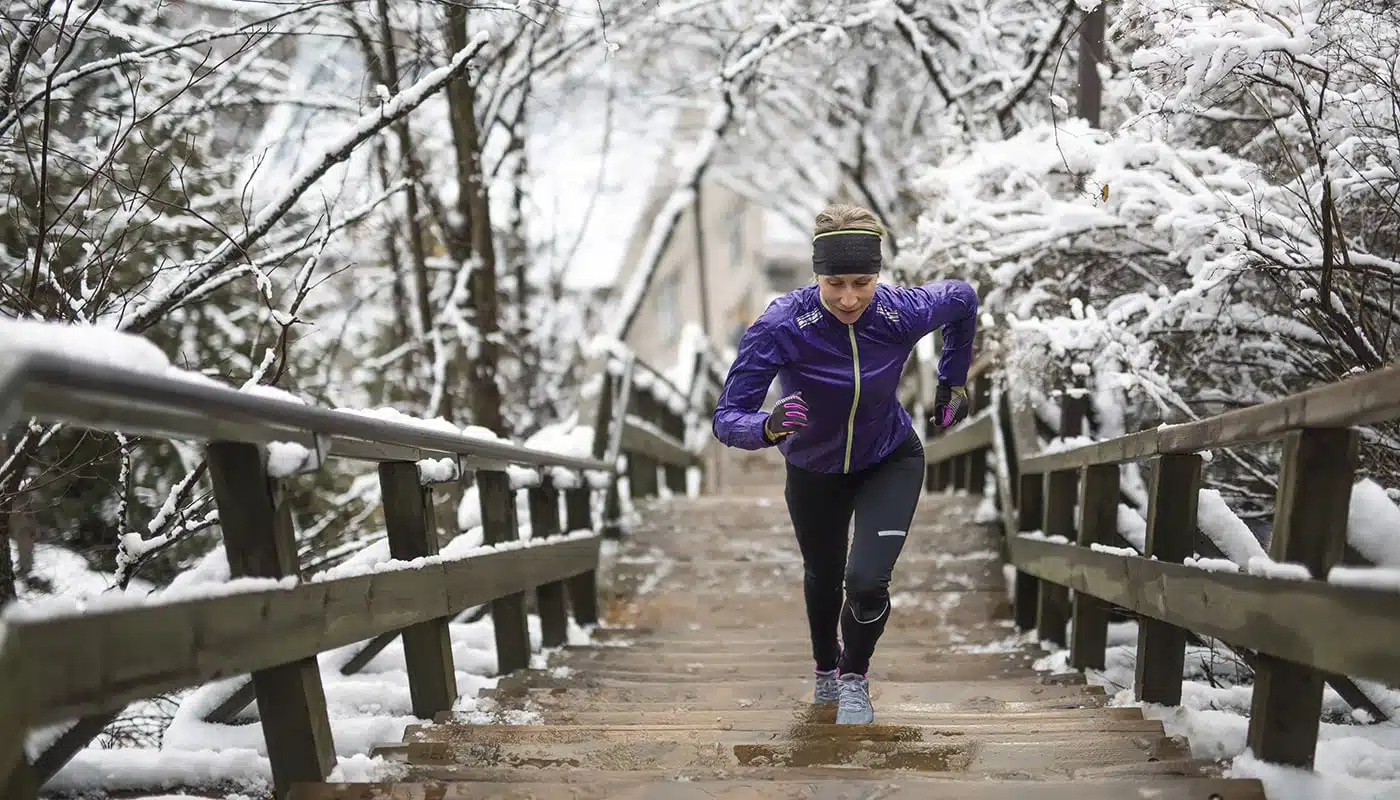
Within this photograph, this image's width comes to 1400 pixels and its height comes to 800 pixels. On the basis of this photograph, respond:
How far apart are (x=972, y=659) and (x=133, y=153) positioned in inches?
218

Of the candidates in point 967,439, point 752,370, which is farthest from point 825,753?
point 967,439

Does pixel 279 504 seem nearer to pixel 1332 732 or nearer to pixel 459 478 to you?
pixel 459 478

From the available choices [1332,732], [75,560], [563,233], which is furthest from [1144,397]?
[563,233]

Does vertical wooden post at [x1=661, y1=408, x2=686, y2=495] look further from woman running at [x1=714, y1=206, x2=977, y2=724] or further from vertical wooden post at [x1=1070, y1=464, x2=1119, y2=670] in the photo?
woman running at [x1=714, y1=206, x2=977, y2=724]

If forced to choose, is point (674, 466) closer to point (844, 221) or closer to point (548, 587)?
point (548, 587)

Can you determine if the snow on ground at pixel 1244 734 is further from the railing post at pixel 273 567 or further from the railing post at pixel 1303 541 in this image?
the railing post at pixel 273 567

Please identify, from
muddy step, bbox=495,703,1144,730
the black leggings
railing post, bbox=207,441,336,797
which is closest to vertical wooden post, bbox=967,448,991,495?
the black leggings

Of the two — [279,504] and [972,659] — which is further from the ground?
[279,504]

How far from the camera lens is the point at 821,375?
3.51 m

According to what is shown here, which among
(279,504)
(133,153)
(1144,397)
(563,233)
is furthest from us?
(563,233)

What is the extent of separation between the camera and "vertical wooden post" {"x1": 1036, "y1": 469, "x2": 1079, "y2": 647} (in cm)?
479

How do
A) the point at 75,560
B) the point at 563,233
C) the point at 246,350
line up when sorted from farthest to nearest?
the point at 563,233 < the point at 246,350 < the point at 75,560

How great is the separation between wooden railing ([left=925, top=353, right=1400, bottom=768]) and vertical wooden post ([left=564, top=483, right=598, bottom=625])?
8.01 feet

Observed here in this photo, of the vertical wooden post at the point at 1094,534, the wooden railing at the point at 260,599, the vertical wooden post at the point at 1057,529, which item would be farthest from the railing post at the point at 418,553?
the vertical wooden post at the point at 1057,529
